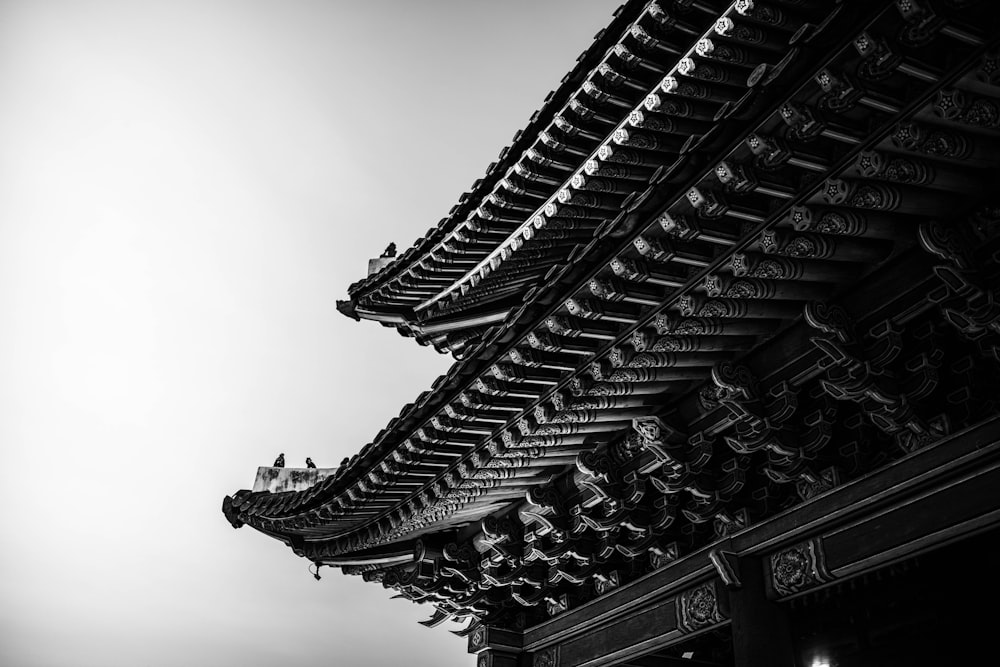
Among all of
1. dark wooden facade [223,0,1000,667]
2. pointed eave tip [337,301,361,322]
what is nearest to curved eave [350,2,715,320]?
dark wooden facade [223,0,1000,667]

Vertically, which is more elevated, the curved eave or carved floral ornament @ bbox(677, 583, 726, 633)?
the curved eave

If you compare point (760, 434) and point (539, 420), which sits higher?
point (539, 420)

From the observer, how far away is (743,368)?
516cm

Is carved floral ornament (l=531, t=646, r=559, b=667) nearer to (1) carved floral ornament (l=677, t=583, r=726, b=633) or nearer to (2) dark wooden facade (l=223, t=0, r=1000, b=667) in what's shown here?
(2) dark wooden facade (l=223, t=0, r=1000, b=667)

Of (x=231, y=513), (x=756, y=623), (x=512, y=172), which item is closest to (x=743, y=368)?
(x=756, y=623)

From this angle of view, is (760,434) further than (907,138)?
Yes

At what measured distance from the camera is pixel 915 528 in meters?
4.48

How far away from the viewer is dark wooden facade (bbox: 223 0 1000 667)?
375 cm

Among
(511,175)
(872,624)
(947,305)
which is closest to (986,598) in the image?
(872,624)

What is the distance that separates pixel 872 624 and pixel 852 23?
531 cm

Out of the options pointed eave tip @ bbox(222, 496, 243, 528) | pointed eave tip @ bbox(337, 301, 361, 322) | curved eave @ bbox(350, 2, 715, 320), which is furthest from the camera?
pointed eave tip @ bbox(337, 301, 361, 322)

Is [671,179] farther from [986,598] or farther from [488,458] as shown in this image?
[986,598]

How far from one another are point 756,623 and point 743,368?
1.85 m

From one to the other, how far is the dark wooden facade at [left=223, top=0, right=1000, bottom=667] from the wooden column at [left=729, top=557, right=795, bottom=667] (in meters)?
0.02
